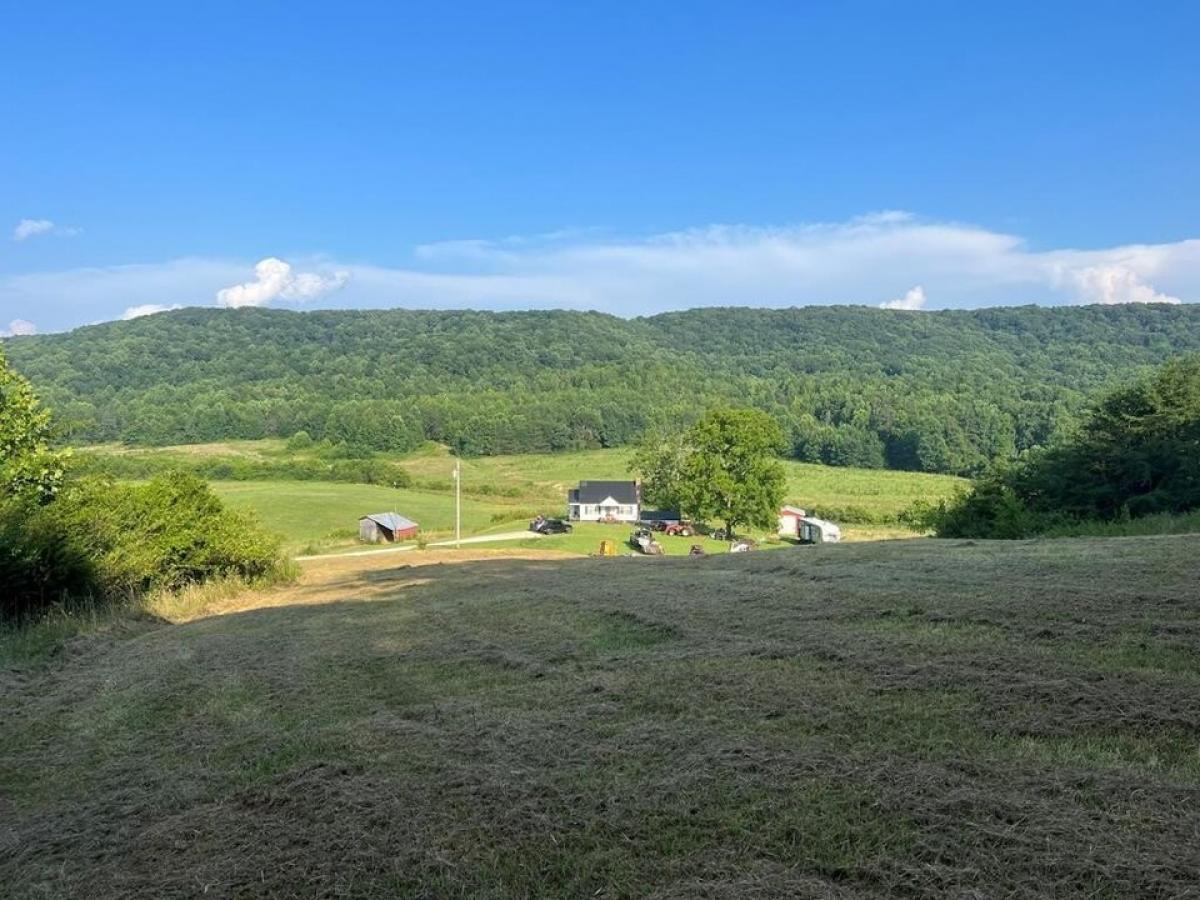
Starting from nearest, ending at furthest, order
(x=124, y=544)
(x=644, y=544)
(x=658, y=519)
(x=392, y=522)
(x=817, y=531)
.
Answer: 1. (x=124, y=544)
2. (x=644, y=544)
3. (x=392, y=522)
4. (x=817, y=531)
5. (x=658, y=519)

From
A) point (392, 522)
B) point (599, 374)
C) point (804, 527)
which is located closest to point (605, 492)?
point (804, 527)

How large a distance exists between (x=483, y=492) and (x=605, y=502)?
15.6 metres

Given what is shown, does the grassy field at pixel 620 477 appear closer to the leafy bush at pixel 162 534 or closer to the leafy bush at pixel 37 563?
the leafy bush at pixel 162 534

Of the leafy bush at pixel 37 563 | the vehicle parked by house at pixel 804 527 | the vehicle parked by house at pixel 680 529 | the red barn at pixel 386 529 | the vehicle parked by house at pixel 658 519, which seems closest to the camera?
the leafy bush at pixel 37 563

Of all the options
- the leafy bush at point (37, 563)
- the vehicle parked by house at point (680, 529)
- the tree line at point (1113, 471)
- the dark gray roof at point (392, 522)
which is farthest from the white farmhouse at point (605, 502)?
the leafy bush at point (37, 563)

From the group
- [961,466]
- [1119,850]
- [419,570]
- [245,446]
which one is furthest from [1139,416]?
[245,446]

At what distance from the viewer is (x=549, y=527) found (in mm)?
54188

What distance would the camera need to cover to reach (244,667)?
780 centimetres

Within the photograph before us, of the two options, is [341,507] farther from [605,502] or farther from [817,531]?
[817,531]

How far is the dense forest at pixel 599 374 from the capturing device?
334 ft

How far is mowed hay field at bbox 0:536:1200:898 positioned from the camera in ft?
10.2

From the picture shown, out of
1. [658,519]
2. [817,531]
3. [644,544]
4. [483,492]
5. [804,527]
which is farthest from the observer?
[483,492]

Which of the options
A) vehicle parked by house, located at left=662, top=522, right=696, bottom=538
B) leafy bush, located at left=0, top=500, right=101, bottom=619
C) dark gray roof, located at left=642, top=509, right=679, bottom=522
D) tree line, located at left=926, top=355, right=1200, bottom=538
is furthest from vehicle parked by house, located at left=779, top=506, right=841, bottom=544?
leafy bush, located at left=0, top=500, right=101, bottom=619

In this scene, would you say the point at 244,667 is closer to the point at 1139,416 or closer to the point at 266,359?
the point at 1139,416
